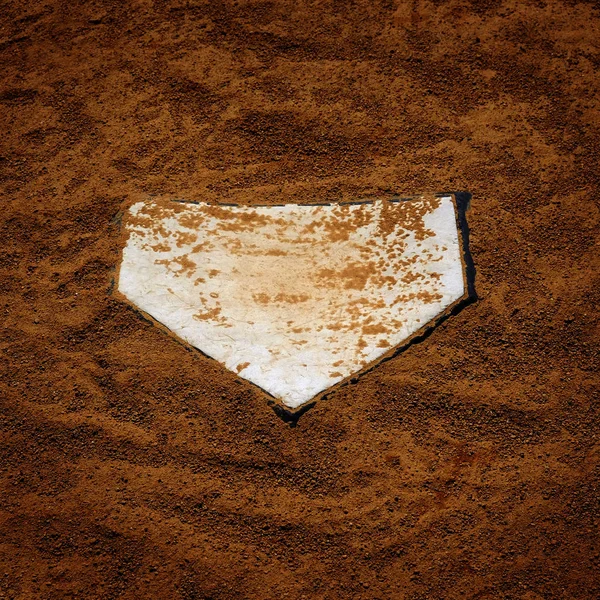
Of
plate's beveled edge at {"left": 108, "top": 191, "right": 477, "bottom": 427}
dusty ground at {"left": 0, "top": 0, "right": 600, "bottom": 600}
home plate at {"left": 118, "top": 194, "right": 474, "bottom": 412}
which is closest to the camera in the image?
dusty ground at {"left": 0, "top": 0, "right": 600, "bottom": 600}

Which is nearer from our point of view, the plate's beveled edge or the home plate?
the plate's beveled edge

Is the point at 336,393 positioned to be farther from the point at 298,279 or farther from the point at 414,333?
the point at 298,279

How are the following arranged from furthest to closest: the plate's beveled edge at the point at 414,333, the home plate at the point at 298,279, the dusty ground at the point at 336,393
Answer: the home plate at the point at 298,279 < the plate's beveled edge at the point at 414,333 < the dusty ground at the point at 336,393

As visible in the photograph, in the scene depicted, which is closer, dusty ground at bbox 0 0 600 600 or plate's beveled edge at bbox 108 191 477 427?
dusty ground at bbox 0 0 600 600

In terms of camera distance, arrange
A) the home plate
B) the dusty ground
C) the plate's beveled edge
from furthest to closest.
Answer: the home plate → the plate's beveled edge → the dusty ground

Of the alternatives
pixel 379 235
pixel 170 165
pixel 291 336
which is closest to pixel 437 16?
pixel 379 235
